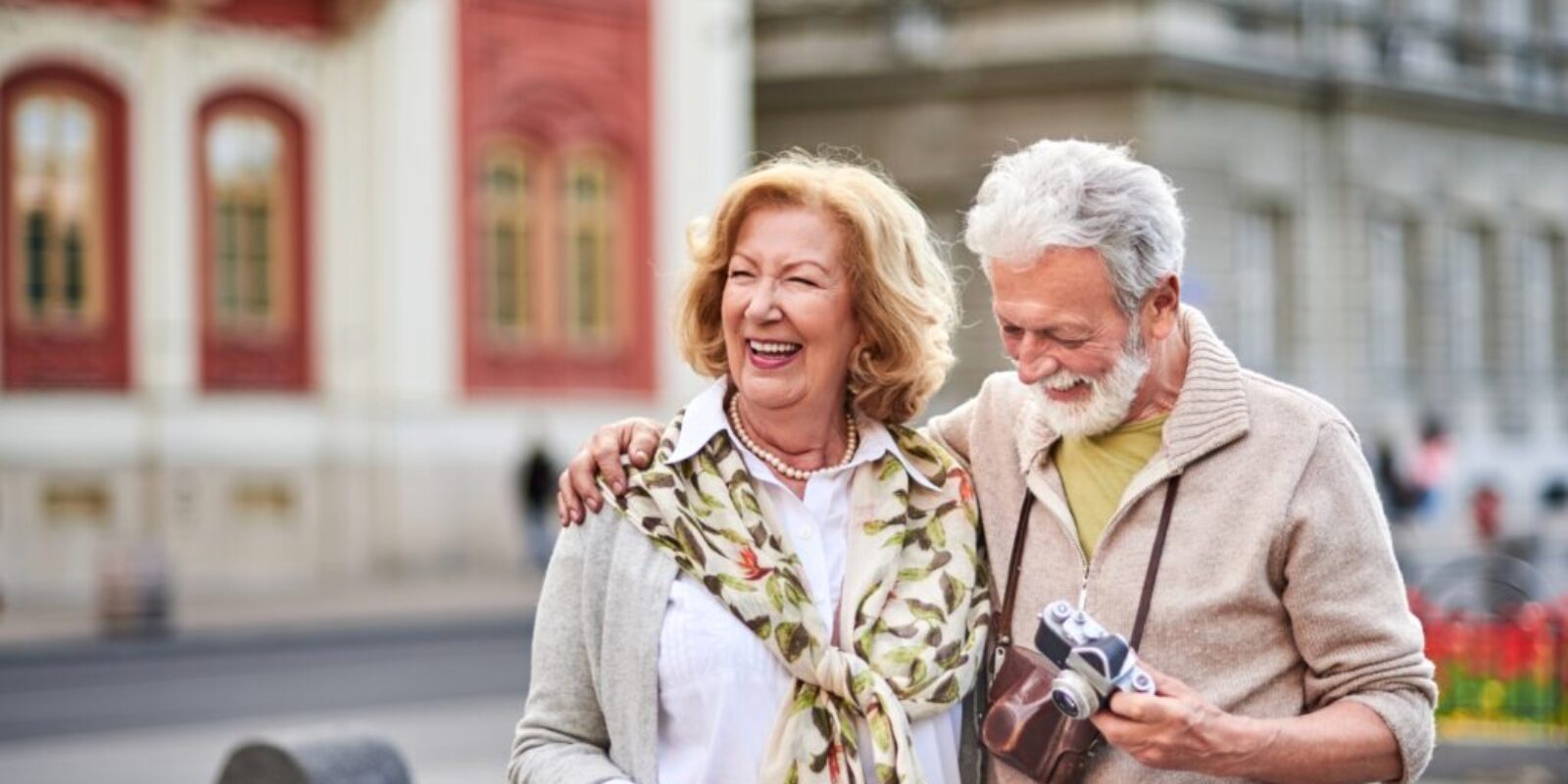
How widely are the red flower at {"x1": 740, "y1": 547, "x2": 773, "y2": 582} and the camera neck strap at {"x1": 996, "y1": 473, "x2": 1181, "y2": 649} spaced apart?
35 cm

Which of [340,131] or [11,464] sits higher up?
[340,131]

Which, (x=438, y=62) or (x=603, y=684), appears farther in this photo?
(x=438, y=62)

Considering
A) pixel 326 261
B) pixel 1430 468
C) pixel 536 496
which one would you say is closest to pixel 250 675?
pixel 536 496

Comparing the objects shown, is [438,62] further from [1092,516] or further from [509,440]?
[1092,516]

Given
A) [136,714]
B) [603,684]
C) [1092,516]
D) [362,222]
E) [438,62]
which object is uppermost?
[438,62]

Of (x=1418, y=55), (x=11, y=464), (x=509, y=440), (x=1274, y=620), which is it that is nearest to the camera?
(x=1274, y=620)

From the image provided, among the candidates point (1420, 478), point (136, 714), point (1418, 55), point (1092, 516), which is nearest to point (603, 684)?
point (1092, 516)

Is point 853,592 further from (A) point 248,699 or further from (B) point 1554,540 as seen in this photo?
(B) point 1554,540

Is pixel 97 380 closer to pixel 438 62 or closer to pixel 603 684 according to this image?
pixel 438 62

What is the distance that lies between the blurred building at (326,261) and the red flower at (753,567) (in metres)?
17.7

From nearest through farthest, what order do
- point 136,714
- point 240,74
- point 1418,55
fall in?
point 136,714, point 240,74, point 1418,55

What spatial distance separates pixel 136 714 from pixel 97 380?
8.93 m

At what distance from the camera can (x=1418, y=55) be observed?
1411 inches

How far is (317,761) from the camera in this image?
216 inches
